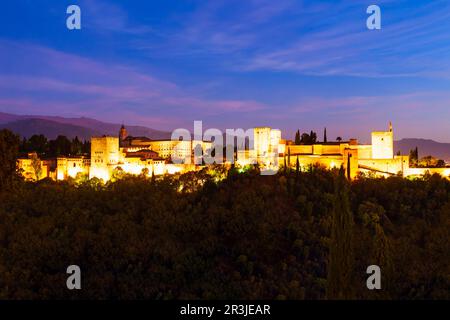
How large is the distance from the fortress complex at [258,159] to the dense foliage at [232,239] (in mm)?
4592

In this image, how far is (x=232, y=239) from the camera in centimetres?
1911

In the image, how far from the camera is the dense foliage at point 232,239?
1532 cm

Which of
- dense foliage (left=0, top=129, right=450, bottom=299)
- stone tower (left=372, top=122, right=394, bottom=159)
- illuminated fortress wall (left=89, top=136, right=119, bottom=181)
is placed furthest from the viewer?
illuminated fortress wall (left=89, top=136, right=119, bottom=181)

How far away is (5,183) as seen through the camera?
24.0 metres

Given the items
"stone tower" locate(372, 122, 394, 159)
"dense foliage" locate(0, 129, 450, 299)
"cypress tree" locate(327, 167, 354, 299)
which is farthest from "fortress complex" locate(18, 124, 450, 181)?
"cypress tree" locate(327, 167, 354, 299)

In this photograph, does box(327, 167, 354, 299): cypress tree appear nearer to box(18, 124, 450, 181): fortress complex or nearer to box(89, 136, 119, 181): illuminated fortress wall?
box(18, 124, 450, 181): fortress complex

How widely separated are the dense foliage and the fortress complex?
15.1 ft

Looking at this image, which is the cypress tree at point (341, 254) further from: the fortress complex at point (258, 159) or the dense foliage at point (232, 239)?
the fortress complex at point (258, 159)

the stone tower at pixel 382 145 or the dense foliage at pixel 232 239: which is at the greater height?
the stone tower at pixel 382 145

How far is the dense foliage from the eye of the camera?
1532 centimetres

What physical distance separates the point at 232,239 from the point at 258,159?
581 inches

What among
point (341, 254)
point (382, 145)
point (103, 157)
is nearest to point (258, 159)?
point (382, 145)

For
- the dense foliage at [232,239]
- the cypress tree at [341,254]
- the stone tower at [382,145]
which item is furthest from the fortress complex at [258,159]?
the cypress tree at [341,254]

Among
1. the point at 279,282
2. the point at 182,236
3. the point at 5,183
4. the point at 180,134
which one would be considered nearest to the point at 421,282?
the point at 279,282
